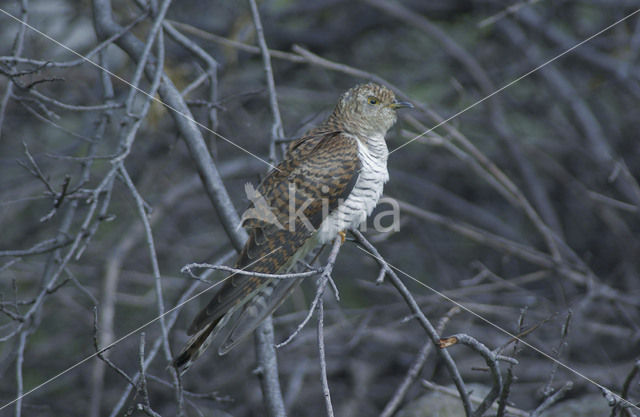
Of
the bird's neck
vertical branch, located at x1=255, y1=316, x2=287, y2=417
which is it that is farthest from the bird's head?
vertical branch, located at x1=255, y1=316, x2=287, y2=417

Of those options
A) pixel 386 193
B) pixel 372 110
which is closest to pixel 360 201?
pixel 372 110

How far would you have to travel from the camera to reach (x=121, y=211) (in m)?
4.27

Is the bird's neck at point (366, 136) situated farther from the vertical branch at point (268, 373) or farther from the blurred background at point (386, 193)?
the vertical branch at point (268, 373)

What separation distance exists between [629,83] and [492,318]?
170 centimetres

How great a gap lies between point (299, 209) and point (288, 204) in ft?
0.20

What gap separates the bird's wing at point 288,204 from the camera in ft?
7.95

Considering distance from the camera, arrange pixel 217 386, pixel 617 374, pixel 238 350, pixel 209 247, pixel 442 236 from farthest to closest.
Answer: pixel 442 236
pixel 209 247
pixel 238 350
pixel 217 386
pixel 617 374

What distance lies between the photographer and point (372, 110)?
9.72 ft

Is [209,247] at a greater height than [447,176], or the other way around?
[447,176]

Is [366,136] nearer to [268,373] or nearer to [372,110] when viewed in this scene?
[372,110]

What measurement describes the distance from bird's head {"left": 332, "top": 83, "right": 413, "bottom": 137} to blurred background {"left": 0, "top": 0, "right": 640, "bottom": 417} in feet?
0.53

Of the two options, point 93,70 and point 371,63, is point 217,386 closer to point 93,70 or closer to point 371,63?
point 93,70

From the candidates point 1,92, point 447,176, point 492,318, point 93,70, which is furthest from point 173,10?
point 492,318

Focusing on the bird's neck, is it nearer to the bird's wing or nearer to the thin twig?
the bird's wing
